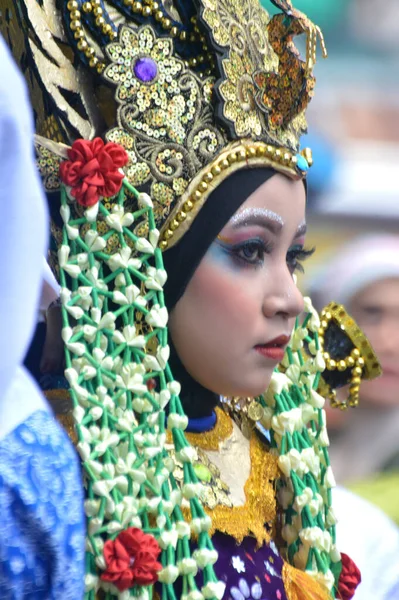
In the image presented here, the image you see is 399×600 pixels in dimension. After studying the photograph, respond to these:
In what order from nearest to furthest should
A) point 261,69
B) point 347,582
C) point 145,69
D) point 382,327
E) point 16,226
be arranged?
point 16,226 < point 145,69 < point 261,69 < point 347,582 < point 382,327

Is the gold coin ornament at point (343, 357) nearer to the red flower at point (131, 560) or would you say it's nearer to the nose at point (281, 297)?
the nose at point (281, 297)

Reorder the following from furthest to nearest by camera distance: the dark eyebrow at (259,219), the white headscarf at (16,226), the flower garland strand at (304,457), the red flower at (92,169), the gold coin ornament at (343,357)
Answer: the gold coin ornament at (343,357), the flower garland strand at (304,457), the dark eyebrow at (259,219), the red flower at (92,169), the white headscarf at (16,226)

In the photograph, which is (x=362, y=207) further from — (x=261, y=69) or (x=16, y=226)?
(x=16, y=226)

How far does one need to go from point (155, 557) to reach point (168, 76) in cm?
68

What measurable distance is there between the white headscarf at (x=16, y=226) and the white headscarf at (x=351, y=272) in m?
2.24

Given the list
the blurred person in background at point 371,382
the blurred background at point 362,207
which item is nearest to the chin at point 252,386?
the blurred background at point 362,207

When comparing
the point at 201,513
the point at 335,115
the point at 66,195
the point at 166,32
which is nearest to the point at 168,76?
the point at 166,32

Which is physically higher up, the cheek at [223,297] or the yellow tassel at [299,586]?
the cheek at [223,297]

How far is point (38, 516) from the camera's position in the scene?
0.93 metres

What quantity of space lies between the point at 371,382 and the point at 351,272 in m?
0.35

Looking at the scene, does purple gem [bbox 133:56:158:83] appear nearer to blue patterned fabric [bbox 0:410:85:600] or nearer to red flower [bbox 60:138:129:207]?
red flower [bbox 60:138:129:207]

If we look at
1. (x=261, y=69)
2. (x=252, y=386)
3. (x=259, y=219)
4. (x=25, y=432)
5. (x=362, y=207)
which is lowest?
(x=25, y=432)

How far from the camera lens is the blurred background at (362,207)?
121 inches

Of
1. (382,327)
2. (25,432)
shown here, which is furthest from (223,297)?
(382,327)
